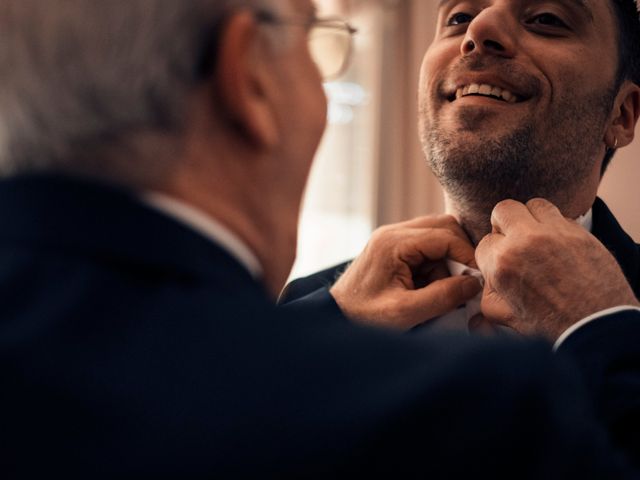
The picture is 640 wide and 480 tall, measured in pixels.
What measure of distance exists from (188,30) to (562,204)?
3.50 feet

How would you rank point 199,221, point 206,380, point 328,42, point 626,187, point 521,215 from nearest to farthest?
point 206,380
point 199,221
point 328,42
point 521,215
point 626,187

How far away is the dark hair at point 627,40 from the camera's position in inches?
60.6

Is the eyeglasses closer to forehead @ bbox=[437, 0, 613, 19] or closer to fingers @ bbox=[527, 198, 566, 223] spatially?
fingers @ bbox=[527, 198, 566, 223]

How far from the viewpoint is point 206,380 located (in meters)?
0.54

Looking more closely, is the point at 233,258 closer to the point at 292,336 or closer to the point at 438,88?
the point at 292,336

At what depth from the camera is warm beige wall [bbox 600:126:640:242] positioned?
1.84 metres

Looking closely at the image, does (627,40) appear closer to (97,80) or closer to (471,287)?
(471,287)

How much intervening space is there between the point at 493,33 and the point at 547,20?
0.44 ft

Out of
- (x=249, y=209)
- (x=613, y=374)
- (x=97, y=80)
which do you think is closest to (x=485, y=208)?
(x=613, y=374)

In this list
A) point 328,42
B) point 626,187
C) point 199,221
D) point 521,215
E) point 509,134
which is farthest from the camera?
point 626,187

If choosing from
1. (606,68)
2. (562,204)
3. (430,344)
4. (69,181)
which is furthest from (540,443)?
(606,68)

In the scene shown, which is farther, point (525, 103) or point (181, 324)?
point (525, 103)

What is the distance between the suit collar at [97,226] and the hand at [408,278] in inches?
32.7

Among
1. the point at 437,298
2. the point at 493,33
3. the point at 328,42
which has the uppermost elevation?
the point at 493,33
